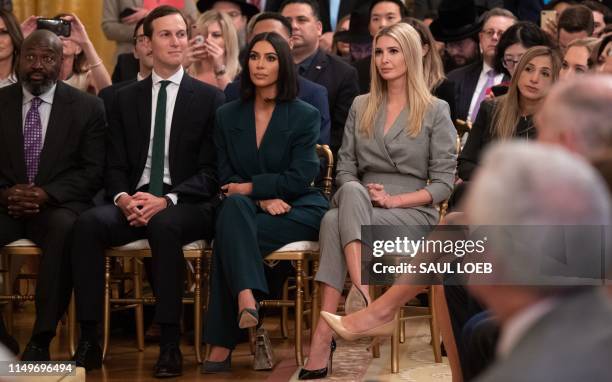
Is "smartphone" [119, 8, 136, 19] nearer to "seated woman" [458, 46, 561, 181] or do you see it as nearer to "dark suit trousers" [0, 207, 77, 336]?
"dark suit trousers" [0, 207, 77, 336]

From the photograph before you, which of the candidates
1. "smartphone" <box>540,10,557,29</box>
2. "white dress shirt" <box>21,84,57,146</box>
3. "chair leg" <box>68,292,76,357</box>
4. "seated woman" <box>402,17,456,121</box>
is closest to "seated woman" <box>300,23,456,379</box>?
"seated woman" <box>402,17,456,121</box>

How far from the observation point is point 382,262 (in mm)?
5582

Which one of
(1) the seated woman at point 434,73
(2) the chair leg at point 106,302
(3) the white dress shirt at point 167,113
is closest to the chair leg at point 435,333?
(1) the seated woman at point 434,73

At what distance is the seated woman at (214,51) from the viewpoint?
280 inches

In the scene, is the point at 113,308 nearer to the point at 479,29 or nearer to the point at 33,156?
the point at 33,156

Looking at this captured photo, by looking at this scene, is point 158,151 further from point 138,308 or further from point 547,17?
point 547,17

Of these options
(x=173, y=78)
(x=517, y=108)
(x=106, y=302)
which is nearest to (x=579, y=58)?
(x=517, y=108)

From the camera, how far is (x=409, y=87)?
5828 millimetres

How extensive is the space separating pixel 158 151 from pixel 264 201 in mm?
657

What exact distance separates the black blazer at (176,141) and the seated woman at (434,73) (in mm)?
1274

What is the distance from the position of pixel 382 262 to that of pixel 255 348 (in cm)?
72

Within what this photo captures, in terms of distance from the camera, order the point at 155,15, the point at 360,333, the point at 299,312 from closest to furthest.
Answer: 1. the point at 360,333
2. the point at 299,312
3. the point at 155,15

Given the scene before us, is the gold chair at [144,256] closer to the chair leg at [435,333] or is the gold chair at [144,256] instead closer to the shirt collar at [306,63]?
the chair leg at [435,333]

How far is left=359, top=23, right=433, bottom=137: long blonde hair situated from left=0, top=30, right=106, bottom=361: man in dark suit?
1.38 meters
